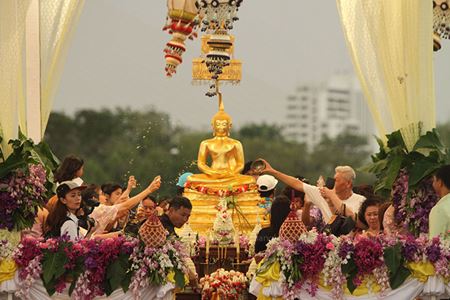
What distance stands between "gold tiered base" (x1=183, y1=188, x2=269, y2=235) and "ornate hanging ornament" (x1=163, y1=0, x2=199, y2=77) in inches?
59.3

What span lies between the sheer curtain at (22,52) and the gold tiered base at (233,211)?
11.6ft

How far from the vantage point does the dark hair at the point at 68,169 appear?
1095cm

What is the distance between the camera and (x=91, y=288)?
9.31 meters

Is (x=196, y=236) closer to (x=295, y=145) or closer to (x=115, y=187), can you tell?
(x=115, y=187)

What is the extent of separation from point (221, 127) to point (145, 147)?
13.6 ft

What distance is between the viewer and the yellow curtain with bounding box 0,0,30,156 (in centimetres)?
970

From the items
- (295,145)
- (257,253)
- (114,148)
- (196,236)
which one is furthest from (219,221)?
(114,148)

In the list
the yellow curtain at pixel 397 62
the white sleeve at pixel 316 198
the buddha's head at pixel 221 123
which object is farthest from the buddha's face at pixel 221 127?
the yellow curtain at pixel 397 62

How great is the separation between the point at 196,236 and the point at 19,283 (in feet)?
9.94

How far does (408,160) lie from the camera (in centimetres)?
990

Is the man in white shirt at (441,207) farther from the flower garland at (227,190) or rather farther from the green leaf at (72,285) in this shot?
the flower garland at (227,190)

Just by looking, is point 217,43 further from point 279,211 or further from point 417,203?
point 417,203

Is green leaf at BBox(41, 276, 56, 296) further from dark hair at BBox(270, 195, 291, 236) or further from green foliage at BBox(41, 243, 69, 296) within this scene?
dark hair at BBox(270, 195, 291, 236)

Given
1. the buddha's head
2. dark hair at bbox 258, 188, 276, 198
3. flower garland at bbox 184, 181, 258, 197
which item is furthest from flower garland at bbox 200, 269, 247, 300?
the buddha's head
